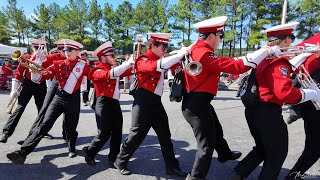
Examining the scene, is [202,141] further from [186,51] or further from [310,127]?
[310,127]

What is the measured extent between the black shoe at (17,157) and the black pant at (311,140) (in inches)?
138

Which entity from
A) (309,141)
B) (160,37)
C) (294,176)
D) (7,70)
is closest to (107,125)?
(160,37)

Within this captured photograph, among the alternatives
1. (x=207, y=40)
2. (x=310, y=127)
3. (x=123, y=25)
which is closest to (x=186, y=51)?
(x=207, y=40)

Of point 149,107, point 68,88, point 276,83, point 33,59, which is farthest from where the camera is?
point 33,59

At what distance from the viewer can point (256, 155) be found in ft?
11.2

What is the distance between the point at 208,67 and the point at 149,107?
105 cm

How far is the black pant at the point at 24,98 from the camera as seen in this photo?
522 centimetres

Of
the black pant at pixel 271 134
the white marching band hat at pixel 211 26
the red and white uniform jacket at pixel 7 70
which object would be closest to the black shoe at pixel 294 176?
the black pant at pixel 271 134

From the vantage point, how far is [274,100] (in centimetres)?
295

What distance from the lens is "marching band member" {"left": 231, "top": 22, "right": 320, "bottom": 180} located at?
2.80 m

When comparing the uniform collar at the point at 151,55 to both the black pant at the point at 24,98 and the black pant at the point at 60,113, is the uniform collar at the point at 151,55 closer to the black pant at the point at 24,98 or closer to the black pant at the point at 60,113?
the black pant at the point at 60,113

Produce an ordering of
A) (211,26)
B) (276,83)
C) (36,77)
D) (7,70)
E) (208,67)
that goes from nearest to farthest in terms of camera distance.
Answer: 1. (276,83)
2. (208,67)
3. (211,26)
4. (36,77)
5. (7,70)

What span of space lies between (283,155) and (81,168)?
8.58 feet

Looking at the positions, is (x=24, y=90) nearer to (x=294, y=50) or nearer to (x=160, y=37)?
(x=160, y=37)
